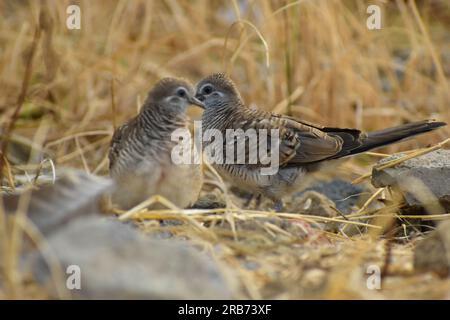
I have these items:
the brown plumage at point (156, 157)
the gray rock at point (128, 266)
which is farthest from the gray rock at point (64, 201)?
the brown plumage at point (156, 157)

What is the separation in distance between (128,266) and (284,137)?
2.15 meters

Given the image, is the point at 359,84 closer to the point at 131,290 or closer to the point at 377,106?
the point at 377,106

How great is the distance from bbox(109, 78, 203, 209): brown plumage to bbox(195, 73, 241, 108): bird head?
2.40ft

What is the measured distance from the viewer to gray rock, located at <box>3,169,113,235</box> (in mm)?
3053

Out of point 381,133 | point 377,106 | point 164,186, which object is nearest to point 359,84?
point 377,106

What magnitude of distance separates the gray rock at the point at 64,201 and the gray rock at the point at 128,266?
86 mm

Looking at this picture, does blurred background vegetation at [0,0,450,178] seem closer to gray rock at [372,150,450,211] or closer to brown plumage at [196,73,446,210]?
brown plumage at [196,73,446,210]

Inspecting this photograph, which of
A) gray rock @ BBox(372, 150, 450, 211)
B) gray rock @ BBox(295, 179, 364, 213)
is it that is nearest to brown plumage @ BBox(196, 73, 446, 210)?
gray rock @ BBox(372, 150, 450, 211)

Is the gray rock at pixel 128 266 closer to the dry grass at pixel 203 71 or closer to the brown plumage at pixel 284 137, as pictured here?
the brown plumage at pixel 284 137

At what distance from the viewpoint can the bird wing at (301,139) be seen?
4707 mm

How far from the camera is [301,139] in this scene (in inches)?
189

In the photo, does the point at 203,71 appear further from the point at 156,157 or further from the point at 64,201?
the point at 64,201

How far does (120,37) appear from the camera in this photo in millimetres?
7621

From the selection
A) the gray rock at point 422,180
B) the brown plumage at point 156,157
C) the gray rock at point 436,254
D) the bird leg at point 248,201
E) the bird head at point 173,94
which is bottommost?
the gray rock at point 436,254
